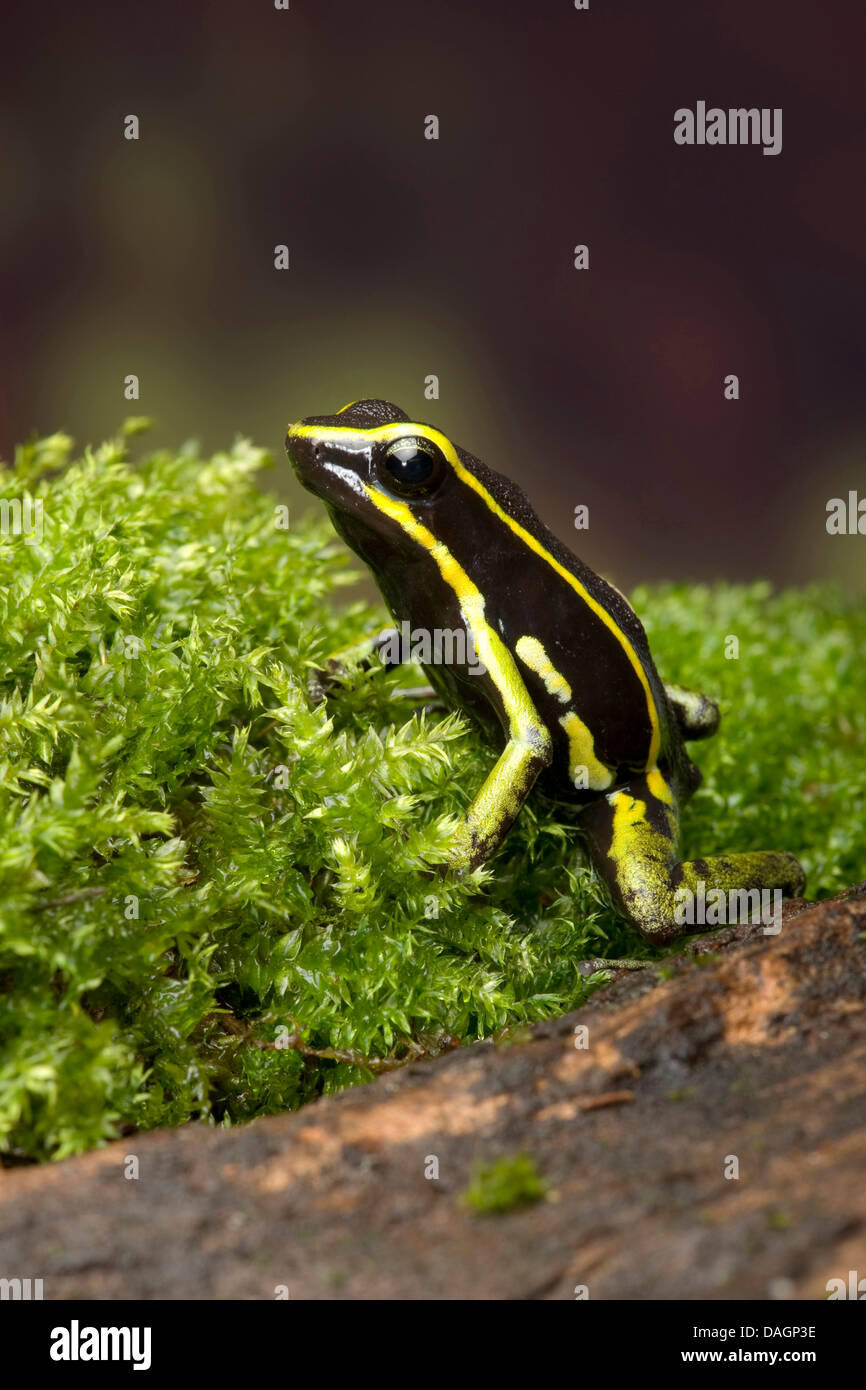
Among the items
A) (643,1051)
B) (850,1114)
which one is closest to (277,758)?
(643,1051)

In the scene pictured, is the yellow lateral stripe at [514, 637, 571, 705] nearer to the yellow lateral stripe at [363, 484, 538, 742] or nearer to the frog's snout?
the yellow lateral stripe at [363, 484, 538, 742]

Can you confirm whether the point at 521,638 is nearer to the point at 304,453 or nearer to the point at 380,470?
the point at 380,470

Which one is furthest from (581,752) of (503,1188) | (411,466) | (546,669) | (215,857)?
(503,1188)

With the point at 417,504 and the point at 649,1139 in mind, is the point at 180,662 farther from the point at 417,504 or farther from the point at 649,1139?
the point at 649,1139

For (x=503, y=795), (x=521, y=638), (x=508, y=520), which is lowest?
(x=503, y=795)

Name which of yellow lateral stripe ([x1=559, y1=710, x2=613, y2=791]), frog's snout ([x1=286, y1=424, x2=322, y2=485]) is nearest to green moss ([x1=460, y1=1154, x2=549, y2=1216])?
yellow lateral stripe ([x1=559, y1=710, x2=613, y2=791])

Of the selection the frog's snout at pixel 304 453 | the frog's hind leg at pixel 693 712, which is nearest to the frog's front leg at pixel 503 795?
the frog's hind leg at pixel 693 712

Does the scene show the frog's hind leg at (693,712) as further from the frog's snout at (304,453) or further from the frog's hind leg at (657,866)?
the frog's snout at (304,453)
